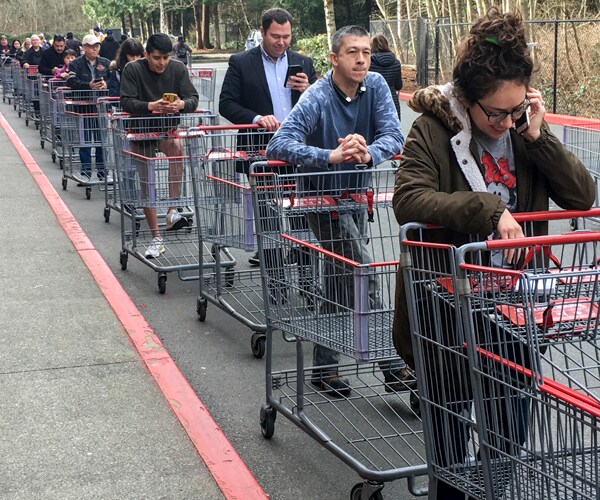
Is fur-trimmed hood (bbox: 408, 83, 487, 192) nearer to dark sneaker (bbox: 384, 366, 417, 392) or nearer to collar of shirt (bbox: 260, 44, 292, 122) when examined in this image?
dark sneaker (bbox: 384, 366, 417, 392)

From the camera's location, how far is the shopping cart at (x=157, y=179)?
894 cm

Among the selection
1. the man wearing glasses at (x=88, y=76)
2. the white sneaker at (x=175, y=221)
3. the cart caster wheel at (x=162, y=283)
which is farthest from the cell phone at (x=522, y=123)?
the man wearing glasses at (x=88, y=76)

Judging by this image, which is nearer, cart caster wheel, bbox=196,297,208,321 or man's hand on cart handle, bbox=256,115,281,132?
cart caster wheel, bbox=196,297,208,321

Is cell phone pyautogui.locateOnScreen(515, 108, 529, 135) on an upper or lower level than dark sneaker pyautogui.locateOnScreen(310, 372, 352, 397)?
upper

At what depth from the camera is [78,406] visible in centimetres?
596

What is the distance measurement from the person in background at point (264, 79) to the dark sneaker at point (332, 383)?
9.59ft

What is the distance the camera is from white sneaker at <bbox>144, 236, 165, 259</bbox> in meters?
9.30

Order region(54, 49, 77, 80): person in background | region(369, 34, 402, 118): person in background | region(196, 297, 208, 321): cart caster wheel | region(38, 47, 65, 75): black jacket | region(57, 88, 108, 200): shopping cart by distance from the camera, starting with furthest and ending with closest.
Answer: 1. region(38, 47, 65, 75): black jacket
2. region(54, 49, 77, 80): person in background
3. region(369, 34, 402, 118): person in background
4. region(57, 88, 108, 200): shopping cart
5. region(196, 297, 208, 321): cart caster wheel

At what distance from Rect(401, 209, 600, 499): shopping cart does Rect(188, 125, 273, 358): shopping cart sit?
314 centimetres

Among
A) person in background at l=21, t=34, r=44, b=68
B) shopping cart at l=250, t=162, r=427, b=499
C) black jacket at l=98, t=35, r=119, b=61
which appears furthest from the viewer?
person in background at l=21, t=34, r=44, b=68

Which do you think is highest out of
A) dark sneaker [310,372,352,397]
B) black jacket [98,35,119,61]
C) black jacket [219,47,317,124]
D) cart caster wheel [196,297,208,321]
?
black jacket [98,35,119,61]

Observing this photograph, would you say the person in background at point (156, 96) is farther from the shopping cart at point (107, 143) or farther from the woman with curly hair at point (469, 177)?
the woman with curly hair at point (469, 177)

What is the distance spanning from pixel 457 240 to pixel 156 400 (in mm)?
2825

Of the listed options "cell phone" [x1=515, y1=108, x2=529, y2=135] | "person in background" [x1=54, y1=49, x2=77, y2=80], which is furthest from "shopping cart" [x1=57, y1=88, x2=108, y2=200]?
"cell phone" [x1=515, y1=108, x2=529, y2=135]
